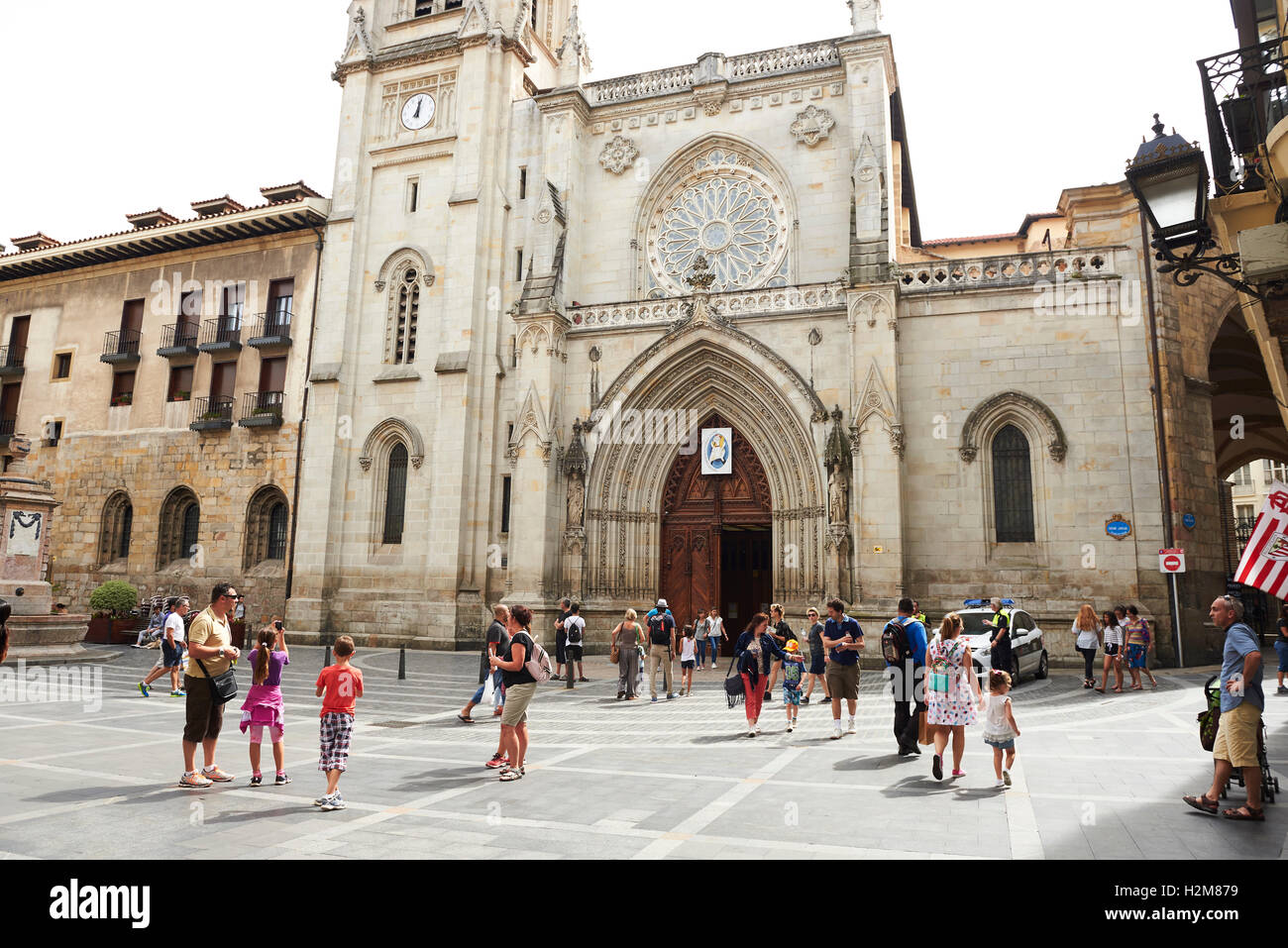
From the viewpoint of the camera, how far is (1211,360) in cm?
2352

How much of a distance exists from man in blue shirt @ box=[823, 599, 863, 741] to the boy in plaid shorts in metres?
5.70

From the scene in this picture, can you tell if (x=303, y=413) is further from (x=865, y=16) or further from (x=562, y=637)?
Result: (x=865, y=16)

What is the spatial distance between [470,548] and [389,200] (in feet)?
41.2

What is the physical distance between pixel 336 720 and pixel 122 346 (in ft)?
102

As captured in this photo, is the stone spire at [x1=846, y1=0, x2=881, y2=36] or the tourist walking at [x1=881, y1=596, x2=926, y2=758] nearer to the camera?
the tourist walking at [x1=881, y1=596, x2=926, y2=758]

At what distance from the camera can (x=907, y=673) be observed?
911 cm

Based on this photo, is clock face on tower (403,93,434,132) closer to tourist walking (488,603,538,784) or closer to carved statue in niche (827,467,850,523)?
carved statue in niche (827,467,850,523)

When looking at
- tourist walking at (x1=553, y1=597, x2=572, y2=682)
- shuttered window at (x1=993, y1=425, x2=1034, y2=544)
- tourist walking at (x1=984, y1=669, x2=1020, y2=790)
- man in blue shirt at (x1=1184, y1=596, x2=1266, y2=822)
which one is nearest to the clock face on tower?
tourist walking at (x1=553, y1=597, x2=572, y2=682)

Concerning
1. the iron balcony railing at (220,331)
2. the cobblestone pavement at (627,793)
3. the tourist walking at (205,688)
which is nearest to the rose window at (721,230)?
the cobblestone pavement at (627,793)

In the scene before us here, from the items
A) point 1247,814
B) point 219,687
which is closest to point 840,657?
point 1247,814

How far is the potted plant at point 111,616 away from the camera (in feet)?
80.3

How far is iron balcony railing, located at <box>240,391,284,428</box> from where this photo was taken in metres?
27.6
